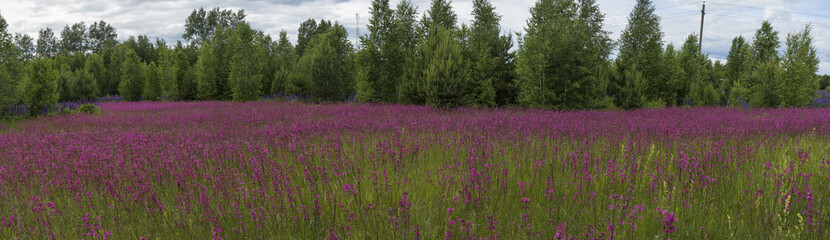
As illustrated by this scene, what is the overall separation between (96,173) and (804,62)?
1024 inches

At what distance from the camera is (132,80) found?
29.5 meters

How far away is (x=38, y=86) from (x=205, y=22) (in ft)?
168

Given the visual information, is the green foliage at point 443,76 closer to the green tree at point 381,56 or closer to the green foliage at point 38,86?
the green tree at point 381,56

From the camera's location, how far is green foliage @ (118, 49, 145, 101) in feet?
94.9

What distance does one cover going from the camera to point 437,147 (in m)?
5.72

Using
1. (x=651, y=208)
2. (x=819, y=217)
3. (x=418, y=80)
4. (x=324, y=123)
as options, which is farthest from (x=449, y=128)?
(x=418, y=80)

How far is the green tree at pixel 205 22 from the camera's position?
191ft

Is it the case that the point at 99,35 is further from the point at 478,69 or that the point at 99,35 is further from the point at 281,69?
the point at 478,69

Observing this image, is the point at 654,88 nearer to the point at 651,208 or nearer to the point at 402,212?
the point at 651,208

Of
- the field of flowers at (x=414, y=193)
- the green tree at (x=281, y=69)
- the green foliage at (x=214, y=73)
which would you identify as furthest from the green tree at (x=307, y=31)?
the field of flowers at (x=414, y=193)

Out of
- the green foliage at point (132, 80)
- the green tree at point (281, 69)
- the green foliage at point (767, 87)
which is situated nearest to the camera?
the green foliage at point (767, 87)

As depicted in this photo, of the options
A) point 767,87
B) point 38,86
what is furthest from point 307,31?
point 767,87

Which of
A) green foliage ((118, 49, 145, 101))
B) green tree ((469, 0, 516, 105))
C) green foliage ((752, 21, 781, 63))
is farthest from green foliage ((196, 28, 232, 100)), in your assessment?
green foliage ((752, 21, 781, 63))

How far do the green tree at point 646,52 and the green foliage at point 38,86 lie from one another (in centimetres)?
2573
